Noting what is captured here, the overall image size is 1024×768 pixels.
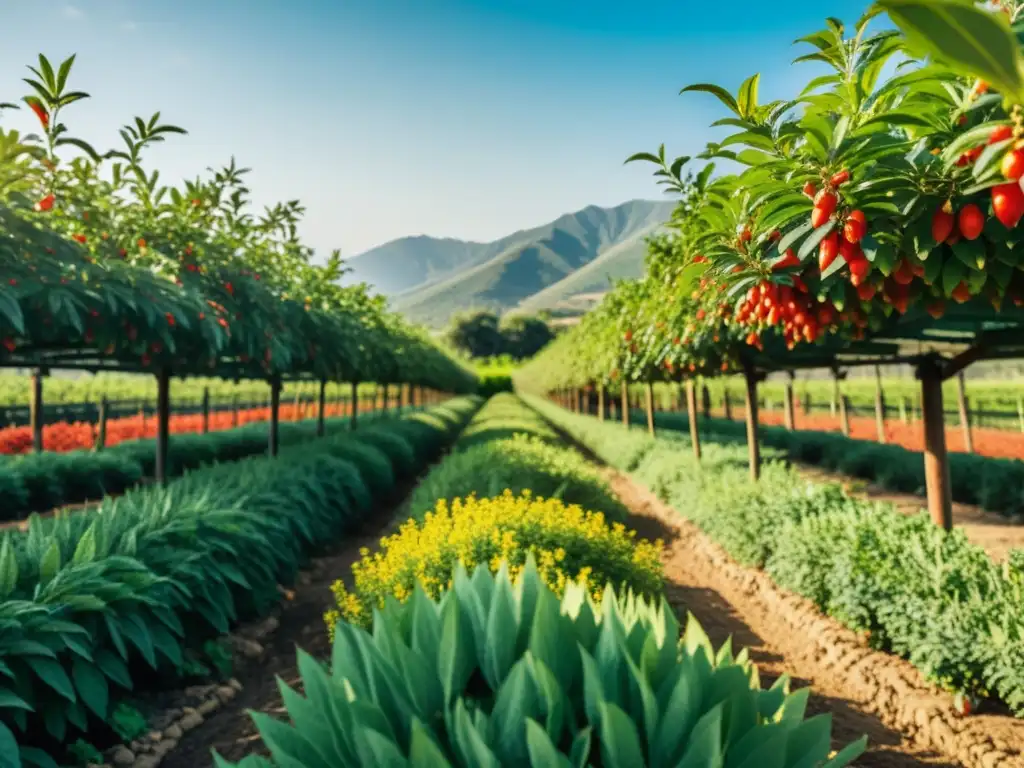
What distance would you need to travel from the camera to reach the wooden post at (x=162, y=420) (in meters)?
7.09

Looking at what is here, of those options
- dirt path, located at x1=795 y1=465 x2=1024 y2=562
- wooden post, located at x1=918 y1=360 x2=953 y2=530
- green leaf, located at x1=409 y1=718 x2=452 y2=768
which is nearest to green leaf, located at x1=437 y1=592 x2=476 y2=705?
green leaf, located at x1=409 y1=718 x2=452 y2=768

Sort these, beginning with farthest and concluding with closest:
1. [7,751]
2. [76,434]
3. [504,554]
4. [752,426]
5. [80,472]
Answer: [76,434]
[80,472]
[752,426]
[504,554]
[7,751]

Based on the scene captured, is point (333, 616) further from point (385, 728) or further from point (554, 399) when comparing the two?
point (554, 399)

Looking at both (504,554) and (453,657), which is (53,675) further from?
(453,657)

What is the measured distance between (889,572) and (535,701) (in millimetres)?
4257

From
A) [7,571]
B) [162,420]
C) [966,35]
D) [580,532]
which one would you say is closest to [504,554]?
[580,532]

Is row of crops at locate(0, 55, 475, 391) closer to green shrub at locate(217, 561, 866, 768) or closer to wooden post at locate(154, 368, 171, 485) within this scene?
wooden post at locate(154, 368, 171, 485)

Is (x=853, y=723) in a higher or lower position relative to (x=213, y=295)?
lower

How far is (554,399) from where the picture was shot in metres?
50.8

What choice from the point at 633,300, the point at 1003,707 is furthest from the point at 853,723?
the point at 633,300

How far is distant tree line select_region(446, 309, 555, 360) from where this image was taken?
103 meters

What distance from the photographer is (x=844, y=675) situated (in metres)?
4.79

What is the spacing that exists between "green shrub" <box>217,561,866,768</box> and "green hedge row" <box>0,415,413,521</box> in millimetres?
8257

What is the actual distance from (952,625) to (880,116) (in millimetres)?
3780
